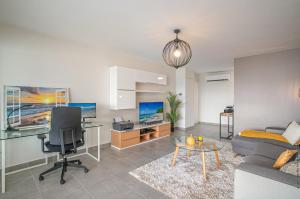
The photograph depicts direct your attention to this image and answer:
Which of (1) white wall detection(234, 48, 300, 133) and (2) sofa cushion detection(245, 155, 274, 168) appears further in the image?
(1) white wall detection(234, 48, 300, 133)

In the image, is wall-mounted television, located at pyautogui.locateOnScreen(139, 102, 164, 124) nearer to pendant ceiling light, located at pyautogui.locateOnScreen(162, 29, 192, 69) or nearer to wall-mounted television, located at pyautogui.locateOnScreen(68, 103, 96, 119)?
wall-mounted television, located at pyautogui.locateOnScreen(68, 103, 96, 119)

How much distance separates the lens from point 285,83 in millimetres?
3893

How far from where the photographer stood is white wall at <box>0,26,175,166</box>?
103 inches

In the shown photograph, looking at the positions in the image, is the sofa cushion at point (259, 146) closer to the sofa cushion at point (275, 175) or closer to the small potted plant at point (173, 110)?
the sofa cushion at point (275, 175)

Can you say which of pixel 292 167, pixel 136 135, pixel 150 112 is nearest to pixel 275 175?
pixel 292 167

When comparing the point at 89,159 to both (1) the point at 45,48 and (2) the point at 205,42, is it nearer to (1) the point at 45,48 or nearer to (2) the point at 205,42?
(1) the point at 45,48

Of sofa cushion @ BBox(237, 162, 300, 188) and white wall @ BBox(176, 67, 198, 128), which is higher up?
white wall @ BBox(176, 67, 198, 128)

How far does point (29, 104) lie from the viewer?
2736 millimetres

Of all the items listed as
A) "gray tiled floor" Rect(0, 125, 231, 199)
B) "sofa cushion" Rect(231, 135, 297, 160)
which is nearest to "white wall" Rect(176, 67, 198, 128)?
"sofa cushion" Rect(231, 135, 297, 160)

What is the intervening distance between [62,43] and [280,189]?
13.3 ft

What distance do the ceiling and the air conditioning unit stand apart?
3039 millimetres

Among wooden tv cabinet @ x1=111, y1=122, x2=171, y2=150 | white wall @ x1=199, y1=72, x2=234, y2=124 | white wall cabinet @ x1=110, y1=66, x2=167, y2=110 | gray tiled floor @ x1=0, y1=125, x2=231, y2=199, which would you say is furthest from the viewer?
A: white wall @ x1=199, y1=72, x2=234, y2=124

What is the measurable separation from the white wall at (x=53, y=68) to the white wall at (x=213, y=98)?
455 centimetres

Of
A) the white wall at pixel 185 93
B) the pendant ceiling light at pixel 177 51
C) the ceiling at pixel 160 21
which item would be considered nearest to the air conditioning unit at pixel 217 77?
the white wall at pixel 185 93
